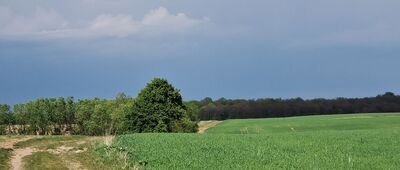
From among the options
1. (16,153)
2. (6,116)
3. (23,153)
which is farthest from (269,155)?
(6,116)

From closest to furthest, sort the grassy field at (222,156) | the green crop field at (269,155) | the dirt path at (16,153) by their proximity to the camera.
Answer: the green crop field at (269,155)
the grassy field at (222,156)
the dirt path at (16,153)

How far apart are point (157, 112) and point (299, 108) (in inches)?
4190

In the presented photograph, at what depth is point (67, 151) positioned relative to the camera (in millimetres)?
35656

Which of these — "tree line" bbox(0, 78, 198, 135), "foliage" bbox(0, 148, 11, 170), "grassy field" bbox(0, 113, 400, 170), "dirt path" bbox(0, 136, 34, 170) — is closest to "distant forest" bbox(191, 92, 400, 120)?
"tree line" bbox(0, 78, 198, 135)

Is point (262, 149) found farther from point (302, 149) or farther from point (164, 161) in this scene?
point (164, 161)

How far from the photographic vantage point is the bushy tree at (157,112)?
69312 millimetres

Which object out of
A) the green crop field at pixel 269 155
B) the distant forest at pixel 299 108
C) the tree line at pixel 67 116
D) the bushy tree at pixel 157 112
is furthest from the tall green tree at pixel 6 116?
the green crop field at pixel 269 155

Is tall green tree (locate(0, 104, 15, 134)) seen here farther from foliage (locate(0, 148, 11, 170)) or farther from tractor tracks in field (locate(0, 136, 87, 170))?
foliage (locate(0, 148, 11, 170))

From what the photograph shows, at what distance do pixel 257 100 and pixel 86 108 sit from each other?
309 ft

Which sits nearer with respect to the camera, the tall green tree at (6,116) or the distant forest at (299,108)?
the tall green tree at (6,116)

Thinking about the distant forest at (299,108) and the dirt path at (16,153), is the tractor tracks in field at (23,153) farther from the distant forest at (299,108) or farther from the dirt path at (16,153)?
the distant forest at (299,108)

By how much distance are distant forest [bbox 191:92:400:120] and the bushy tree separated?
94.6 metres

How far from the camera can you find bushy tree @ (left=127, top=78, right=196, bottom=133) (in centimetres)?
6931

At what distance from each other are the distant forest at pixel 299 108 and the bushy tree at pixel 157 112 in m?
94.6
